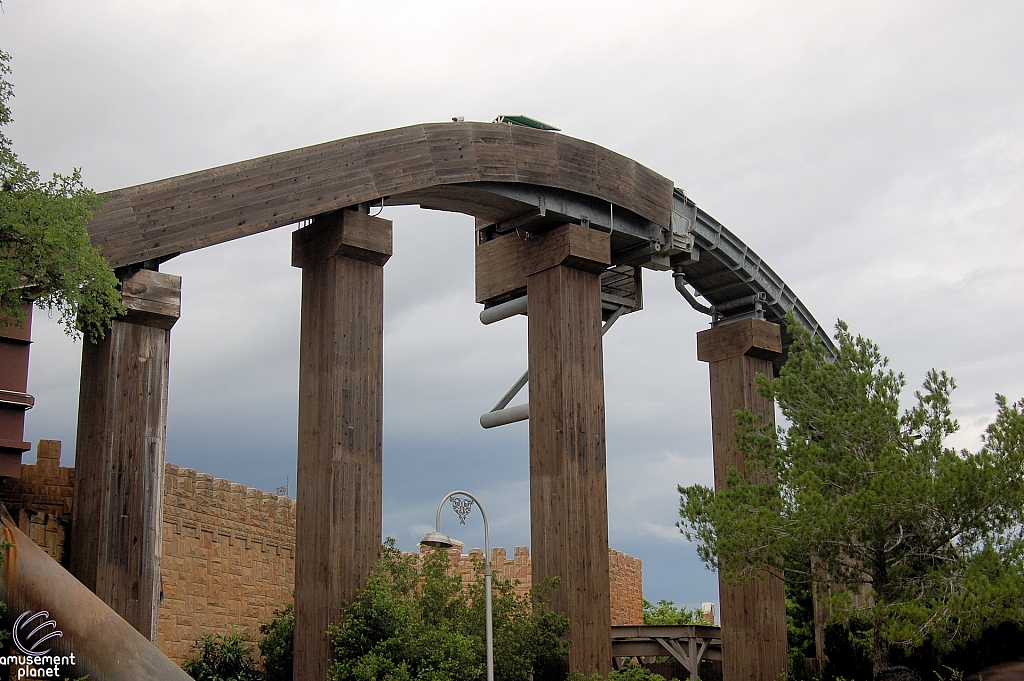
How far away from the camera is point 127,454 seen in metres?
14.2

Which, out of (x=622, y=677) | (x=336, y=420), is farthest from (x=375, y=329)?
(x=622, y=677)

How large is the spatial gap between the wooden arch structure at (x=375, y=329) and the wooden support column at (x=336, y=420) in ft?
Answer: 0.09

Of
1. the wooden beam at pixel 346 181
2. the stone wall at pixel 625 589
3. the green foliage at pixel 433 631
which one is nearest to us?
the wooden beam at pixel 346 181

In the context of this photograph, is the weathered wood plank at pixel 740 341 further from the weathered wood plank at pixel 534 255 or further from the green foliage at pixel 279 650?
the green foliage at pixel 279 650

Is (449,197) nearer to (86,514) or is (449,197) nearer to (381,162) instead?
(381,162)

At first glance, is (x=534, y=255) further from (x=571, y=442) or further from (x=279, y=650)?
(x=279, y=650)

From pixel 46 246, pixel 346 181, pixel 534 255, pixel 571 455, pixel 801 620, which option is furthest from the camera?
pixel 801 620

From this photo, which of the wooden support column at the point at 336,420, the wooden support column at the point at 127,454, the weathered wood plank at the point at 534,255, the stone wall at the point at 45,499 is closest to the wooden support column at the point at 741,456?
the weathered wood plank at the point at 534,255

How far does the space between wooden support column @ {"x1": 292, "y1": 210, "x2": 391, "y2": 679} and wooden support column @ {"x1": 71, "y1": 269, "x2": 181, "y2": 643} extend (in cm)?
205

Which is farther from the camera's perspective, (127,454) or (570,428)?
(570,428)

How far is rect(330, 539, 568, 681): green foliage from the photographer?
48.6 feet

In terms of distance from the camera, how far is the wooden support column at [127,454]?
13891mm

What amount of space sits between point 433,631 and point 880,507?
6.17 metres

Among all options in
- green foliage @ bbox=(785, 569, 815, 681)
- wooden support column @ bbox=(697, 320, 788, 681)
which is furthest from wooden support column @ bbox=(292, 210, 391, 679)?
green foliage @ bbox=(785, 569, 815, 681)
